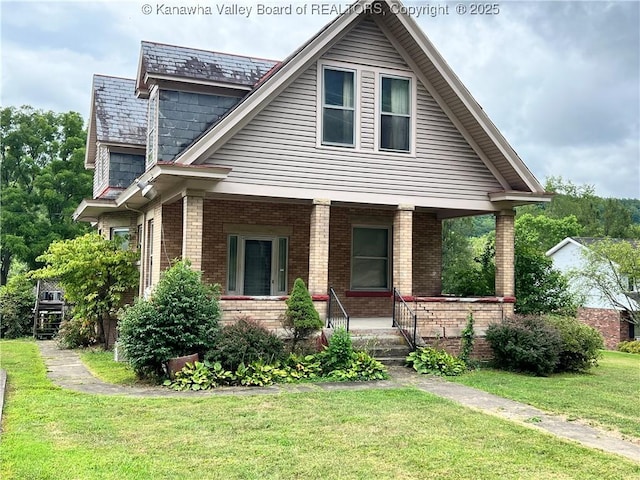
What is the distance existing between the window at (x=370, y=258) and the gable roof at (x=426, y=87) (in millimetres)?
3838

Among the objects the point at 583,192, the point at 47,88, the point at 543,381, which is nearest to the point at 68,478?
the point at 543,381

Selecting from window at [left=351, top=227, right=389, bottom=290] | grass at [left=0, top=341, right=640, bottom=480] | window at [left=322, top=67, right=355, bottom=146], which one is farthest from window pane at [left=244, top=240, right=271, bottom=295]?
grass at [left=0, top=341, right=640, bottom=480]

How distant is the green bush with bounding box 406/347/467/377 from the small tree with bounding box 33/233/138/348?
27.0ft

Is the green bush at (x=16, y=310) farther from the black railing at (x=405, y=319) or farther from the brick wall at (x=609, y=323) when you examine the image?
the brick wall at (x=609, y=323)

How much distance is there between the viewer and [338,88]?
45.5 ft

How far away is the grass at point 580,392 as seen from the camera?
8773 millimetres

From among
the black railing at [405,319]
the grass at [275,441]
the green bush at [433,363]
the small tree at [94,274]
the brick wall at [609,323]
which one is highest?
the small tree at [94,274]

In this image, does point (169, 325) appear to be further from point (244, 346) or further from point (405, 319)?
point (405, 319)

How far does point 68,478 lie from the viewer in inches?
220

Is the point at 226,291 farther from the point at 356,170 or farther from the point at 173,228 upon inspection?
the point at 356,170

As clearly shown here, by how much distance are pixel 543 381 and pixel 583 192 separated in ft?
219

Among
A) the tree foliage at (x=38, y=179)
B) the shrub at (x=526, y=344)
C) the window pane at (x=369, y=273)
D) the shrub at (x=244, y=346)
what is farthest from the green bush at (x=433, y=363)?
the tree foliage at (x=38, y=179)

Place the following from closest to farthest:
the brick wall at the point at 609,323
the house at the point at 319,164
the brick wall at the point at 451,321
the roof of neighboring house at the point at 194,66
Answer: the house at the point at 319,164
the brick wall at the point at 451,321
the roof of neighboring house at the point at 194,66
the brick wall at the point at 609,323

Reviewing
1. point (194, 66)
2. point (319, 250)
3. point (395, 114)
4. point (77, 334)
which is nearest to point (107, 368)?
point (77, 334)
